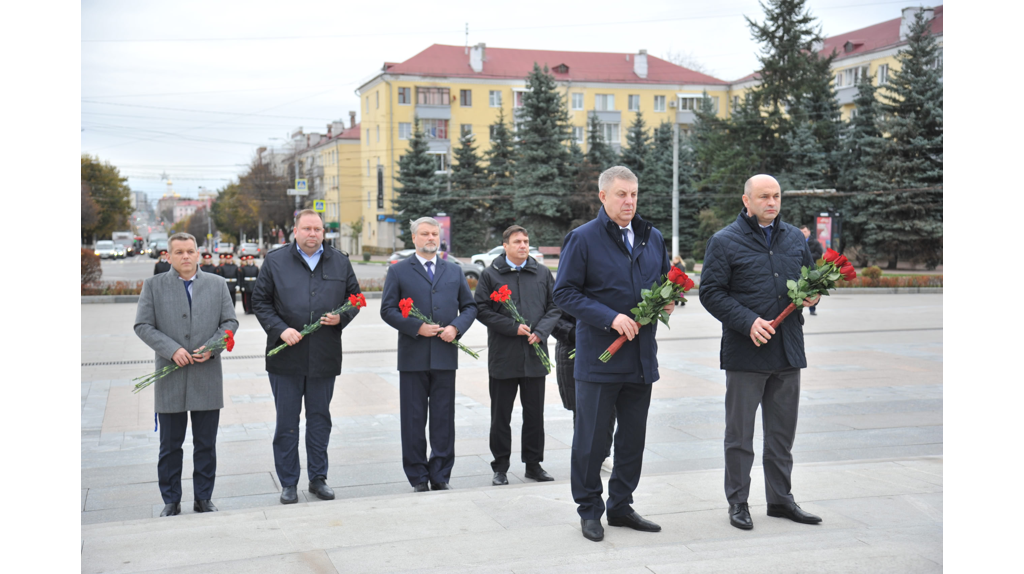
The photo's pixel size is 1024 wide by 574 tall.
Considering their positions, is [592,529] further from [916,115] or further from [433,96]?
[433,96]

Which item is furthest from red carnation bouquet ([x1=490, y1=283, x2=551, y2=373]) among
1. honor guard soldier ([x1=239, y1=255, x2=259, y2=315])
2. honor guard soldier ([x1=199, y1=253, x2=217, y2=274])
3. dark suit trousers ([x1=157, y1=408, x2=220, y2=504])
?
honor guard soldier ([x1=239, y1=255, x2=259, y2=315])

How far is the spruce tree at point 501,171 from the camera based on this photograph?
55.8 metres

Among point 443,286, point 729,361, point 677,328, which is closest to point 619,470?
point 729,361

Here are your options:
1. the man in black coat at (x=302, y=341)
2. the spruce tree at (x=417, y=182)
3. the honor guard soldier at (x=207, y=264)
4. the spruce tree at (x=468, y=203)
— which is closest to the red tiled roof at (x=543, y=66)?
the spruce tree at (x=417, y=182)

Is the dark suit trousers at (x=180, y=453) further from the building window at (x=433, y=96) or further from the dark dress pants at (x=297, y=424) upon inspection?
the building window at (x=433, y=96)

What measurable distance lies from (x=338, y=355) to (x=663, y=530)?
2.62m

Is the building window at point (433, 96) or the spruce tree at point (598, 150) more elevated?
the building window at point (433, 96)

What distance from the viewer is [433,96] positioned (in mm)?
68500

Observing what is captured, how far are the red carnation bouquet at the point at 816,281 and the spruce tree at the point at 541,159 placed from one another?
47.8m

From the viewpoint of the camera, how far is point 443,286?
20.9ft

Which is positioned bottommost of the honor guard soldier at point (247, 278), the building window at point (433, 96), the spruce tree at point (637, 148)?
the honor guard soldier at point (247, 278)

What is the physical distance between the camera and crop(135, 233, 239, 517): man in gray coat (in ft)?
17.8

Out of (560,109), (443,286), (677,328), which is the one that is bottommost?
(677,328)
